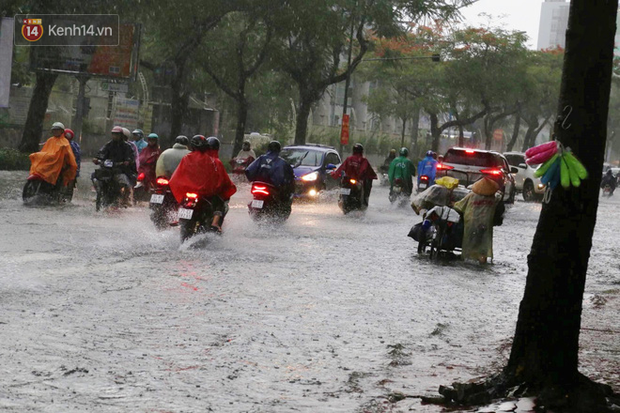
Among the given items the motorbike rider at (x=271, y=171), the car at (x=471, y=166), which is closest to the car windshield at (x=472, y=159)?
the car at (x=471, y=166)

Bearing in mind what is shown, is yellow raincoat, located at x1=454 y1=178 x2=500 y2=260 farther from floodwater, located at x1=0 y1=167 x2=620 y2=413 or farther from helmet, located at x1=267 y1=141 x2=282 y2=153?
helmet, located at x1=267 y1=141 x2=282 y2=153

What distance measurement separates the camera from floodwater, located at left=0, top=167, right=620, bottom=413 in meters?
6.17

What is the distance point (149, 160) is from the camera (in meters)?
21.1

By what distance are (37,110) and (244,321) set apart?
85.9 feet

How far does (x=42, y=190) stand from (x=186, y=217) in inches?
256

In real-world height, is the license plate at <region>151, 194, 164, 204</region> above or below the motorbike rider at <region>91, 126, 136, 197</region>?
below

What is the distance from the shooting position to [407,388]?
6.55 m

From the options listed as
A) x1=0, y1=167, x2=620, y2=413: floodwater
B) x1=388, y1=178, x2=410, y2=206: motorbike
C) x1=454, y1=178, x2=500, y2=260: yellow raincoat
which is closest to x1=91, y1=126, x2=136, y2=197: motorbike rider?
x1=0, y1=167, x2=620, y2=413: floodwater

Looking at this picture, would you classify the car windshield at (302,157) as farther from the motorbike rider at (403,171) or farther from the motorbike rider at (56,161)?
the motorbike rider at (56,161)

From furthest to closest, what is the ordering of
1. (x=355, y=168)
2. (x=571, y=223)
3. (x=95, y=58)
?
1. (x=95, y=58)
2. (x=355, y=168)
3. (x=571, y=223)

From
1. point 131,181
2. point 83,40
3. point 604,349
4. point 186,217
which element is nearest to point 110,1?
point 83,40

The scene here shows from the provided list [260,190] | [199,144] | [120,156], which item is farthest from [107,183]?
[199,144]

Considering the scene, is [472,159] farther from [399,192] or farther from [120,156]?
[120,156]

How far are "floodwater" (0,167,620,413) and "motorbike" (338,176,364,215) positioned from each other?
742 centimetres
